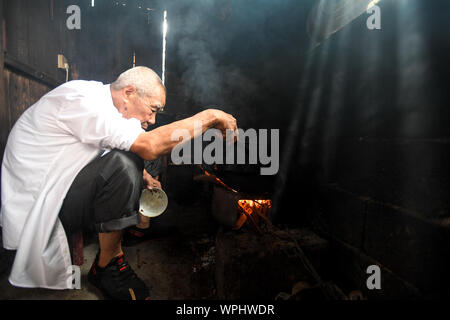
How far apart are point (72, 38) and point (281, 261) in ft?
19.7

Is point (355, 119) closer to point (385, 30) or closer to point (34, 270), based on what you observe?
point (385, 30)

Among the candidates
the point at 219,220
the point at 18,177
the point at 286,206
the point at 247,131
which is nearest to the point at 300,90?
Answer: the point at 247,131

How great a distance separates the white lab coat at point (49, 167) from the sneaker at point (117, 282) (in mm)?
230

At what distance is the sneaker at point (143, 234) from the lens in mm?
3079

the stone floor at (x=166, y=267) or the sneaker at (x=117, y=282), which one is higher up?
the sneaker at (x=117, y=282)

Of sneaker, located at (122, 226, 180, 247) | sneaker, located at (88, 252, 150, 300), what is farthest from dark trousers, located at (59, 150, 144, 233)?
sneaker, located at (122, 226, 180, 247)

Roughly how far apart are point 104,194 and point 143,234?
4.80ft

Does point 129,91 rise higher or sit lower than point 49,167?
higher

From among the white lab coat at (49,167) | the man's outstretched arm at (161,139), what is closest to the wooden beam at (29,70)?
the white lab coat at (49,167)

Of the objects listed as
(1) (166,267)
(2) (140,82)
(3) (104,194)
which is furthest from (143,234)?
(2) (140,82)

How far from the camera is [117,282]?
202 cm

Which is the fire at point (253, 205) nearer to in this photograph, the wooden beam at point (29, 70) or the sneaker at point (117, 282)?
the sneaker at point (117, 282)

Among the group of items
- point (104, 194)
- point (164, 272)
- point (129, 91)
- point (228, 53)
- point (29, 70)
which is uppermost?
point (228, 53)

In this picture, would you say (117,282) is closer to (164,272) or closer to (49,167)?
(164,272)
